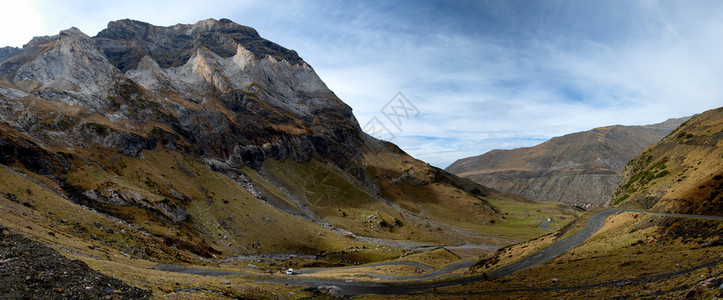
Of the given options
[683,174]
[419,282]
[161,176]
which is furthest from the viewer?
[161,176]

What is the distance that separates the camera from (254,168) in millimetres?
166875

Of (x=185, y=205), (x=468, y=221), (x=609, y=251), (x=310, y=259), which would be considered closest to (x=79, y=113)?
(x=185, y=205)

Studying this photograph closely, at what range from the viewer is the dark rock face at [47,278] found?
61.7ft

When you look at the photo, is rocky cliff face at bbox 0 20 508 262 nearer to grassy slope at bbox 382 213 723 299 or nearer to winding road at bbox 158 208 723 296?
winding road at bbox 158 208 723 296

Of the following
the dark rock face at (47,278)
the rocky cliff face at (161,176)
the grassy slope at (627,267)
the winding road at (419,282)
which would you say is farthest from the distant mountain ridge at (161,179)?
the grassy slope at (627,267)

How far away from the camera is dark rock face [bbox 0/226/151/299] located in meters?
18.8

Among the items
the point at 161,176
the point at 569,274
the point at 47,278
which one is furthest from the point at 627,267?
the point at 161,176

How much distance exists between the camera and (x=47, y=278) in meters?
20.5

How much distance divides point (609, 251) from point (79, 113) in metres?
159

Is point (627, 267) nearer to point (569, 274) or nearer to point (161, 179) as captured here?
point (569, 274)

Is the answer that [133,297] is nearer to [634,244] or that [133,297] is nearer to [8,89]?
[634,244]

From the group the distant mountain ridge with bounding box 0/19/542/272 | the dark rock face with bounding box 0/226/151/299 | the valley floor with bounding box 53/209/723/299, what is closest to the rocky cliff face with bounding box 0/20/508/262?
the distant mountain ridge with bounding box 0/19/542/272

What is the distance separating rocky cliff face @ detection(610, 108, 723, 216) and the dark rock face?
65.1m

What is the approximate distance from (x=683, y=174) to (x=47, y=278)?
285 ft
